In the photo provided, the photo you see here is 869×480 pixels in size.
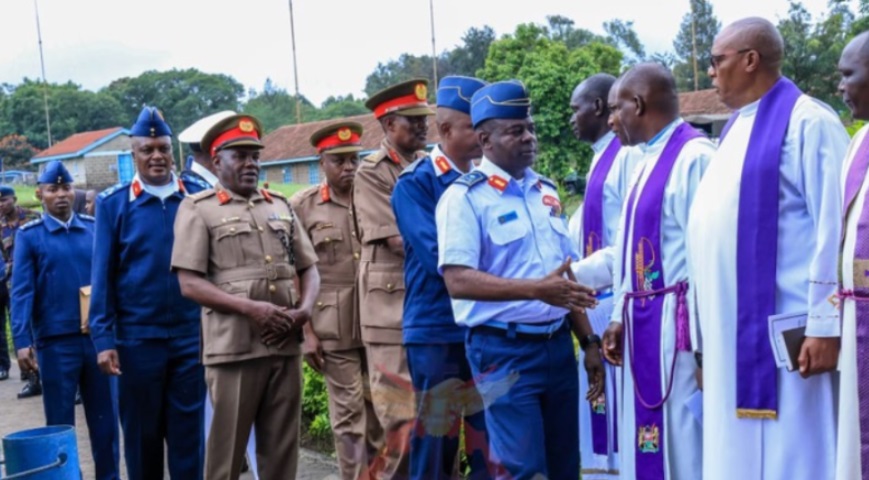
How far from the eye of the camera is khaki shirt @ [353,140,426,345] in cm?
584

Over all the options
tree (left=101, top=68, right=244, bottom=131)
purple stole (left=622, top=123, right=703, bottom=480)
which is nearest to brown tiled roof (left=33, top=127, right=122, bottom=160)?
tree (left=101, top=68, right=244, bottom=131)

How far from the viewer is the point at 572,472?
187 inches

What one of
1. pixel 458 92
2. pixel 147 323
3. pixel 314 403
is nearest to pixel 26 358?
pixel 147 323

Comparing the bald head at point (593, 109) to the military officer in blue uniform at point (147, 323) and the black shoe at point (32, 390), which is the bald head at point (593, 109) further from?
the black shoe at point (32, 390)

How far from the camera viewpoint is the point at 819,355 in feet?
12.7

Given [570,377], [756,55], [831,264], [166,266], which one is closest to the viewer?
[831,264]

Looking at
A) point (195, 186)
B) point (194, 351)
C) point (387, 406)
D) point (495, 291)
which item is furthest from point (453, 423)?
point (195, 186)

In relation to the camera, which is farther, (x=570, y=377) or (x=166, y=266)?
(x=166, y=266)

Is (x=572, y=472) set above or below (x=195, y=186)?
below

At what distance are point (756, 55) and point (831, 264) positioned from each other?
37.1 inches

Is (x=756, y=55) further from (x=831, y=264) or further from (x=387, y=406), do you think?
(x=387, y=406)

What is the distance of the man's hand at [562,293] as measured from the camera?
14.1 feet

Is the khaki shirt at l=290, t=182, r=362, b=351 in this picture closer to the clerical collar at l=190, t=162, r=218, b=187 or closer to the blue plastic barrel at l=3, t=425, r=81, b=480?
the clerical collar at l=190, t=162, r=218, b=187

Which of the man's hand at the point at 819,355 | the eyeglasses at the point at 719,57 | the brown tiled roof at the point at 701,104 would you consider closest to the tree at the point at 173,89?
the brown tiled roof at the point at 701,104
